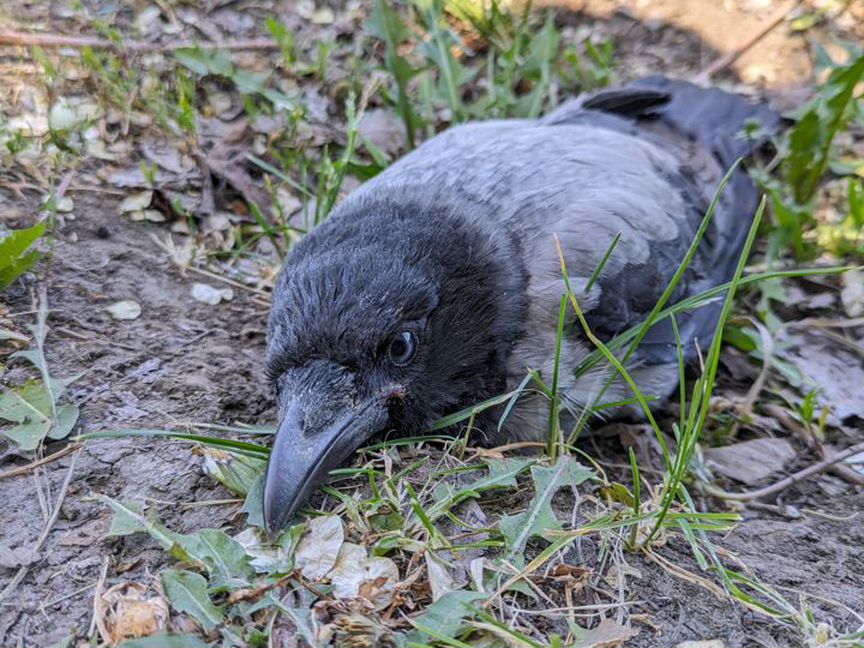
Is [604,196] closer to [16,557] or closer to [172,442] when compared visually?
[172,442]

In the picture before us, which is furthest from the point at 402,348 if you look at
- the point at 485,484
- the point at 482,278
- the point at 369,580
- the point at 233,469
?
the point at 369,580

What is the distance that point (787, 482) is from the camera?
3.46m

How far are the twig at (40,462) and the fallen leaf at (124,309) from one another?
85 cm

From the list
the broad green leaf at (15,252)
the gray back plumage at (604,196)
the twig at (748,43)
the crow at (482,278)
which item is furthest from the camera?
the twig at (748,43)

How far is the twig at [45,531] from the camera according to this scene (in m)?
2.33

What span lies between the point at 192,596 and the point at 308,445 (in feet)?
2.01

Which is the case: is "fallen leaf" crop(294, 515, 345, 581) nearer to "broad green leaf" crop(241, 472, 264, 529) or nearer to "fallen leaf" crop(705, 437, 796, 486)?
"broad green leaf" crop(241, 472, 264, 529)

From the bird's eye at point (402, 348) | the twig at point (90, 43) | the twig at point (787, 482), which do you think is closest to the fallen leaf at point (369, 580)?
the bird's eye at point (402, 348)

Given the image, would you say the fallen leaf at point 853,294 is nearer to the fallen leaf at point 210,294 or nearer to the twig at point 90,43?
the fallen leaf at point 210,294

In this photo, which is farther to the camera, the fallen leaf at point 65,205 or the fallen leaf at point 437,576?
the fallen leaf at point 65,205

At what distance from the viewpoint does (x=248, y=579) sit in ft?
7.68

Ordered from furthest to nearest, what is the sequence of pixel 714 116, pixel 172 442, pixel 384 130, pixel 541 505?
pixel 384 130, pixel 714 116, pixel 172 442, pixel 541 505

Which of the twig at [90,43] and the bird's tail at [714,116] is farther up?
the bird's tail at [714,116]

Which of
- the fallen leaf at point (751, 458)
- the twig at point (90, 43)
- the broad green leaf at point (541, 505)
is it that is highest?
the twig at point (90, 43)
